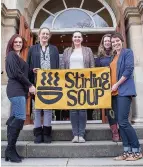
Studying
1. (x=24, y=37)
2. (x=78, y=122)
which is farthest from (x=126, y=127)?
(x=24, y=37)

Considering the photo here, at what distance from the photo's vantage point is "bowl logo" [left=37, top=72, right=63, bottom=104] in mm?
4098

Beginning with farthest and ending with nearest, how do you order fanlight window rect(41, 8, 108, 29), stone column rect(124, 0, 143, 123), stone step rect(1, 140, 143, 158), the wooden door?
fanlight window rect(41, 8, 108, 29) < the wooden door < stone column rect(124, 0, 143, 123) < stone step rect(1, 140, 143, 158)

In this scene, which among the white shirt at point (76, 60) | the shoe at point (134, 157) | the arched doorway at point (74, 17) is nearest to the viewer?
the shoe at point (134, 157)

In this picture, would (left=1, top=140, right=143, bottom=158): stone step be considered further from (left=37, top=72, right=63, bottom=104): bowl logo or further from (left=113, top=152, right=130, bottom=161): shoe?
(left=37, top=72, right=63, bottom=104): bowl logo

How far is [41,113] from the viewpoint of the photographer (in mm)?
4168

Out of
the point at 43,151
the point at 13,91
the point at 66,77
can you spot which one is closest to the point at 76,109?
the point at 66,77

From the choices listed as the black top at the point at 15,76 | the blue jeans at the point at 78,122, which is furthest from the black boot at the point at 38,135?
the black top at the point at 15,76

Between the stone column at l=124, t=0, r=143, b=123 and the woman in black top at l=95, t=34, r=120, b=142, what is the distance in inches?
68.6

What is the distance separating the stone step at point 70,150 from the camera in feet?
12.5

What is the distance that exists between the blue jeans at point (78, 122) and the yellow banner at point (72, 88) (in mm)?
96

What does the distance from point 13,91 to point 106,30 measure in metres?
4.97

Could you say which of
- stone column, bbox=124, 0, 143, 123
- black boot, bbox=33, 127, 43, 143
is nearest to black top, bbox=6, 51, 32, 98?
black boot, bbox=33, 127, 43, 143

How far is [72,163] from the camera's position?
11.1 ft

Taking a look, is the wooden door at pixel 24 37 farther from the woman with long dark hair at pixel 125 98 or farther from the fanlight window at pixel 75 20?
the woman with long dark hair at pixel 125 98
